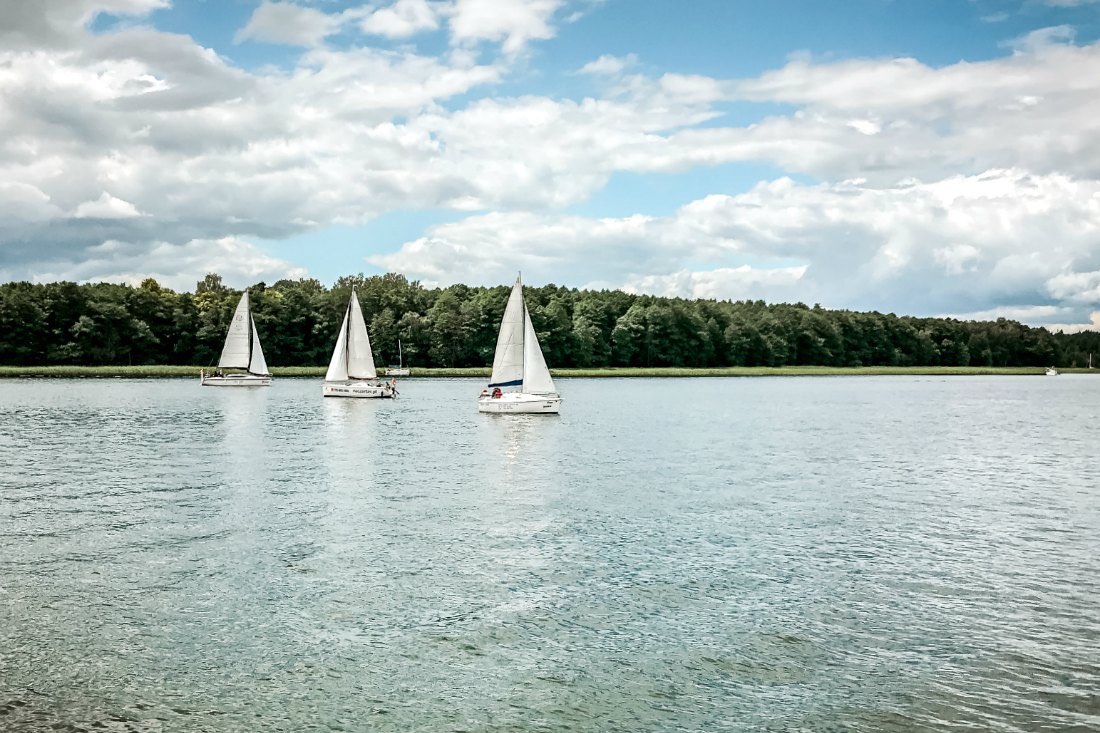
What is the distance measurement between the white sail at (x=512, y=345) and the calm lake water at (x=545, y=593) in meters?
24.7

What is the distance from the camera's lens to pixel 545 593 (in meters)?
18.2

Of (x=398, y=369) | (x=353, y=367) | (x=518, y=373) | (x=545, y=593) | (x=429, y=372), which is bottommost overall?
(x=545, y=593)

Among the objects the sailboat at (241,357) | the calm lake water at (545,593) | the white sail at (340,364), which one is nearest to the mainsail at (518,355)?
the calm lake water at (545,593)

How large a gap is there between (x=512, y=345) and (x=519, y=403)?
14.1ft

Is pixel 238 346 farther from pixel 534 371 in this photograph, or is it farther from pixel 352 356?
pixel 534 371

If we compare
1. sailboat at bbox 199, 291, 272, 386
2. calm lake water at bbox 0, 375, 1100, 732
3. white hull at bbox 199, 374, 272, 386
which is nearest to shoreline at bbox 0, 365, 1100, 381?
sailboat at bbox 199, 291, 272, 386

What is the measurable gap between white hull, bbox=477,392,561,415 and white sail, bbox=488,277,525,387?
120 centimetres

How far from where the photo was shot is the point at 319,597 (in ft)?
58.4

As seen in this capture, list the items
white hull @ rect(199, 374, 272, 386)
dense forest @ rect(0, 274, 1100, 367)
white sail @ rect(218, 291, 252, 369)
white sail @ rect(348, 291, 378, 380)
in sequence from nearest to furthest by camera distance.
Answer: white sail @ rect(348, 291, 378, 380)
white hull @ rect(199, 374, 272, 386)
white sail @ rect(218, 291, 252, 369)
dense forest @ rect(0, 274, 1100, 367)

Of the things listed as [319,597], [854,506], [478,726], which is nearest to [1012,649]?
[478,726]

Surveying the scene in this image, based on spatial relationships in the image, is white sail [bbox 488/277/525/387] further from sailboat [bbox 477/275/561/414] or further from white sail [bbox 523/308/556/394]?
white sail [bbox 523/308/556/394]

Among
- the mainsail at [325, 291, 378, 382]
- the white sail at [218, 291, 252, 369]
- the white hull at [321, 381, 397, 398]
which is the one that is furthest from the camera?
the white sail at [218, 291, 252, 369]

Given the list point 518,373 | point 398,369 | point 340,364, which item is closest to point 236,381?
point 340,364

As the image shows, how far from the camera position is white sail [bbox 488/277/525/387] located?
65.9 m
